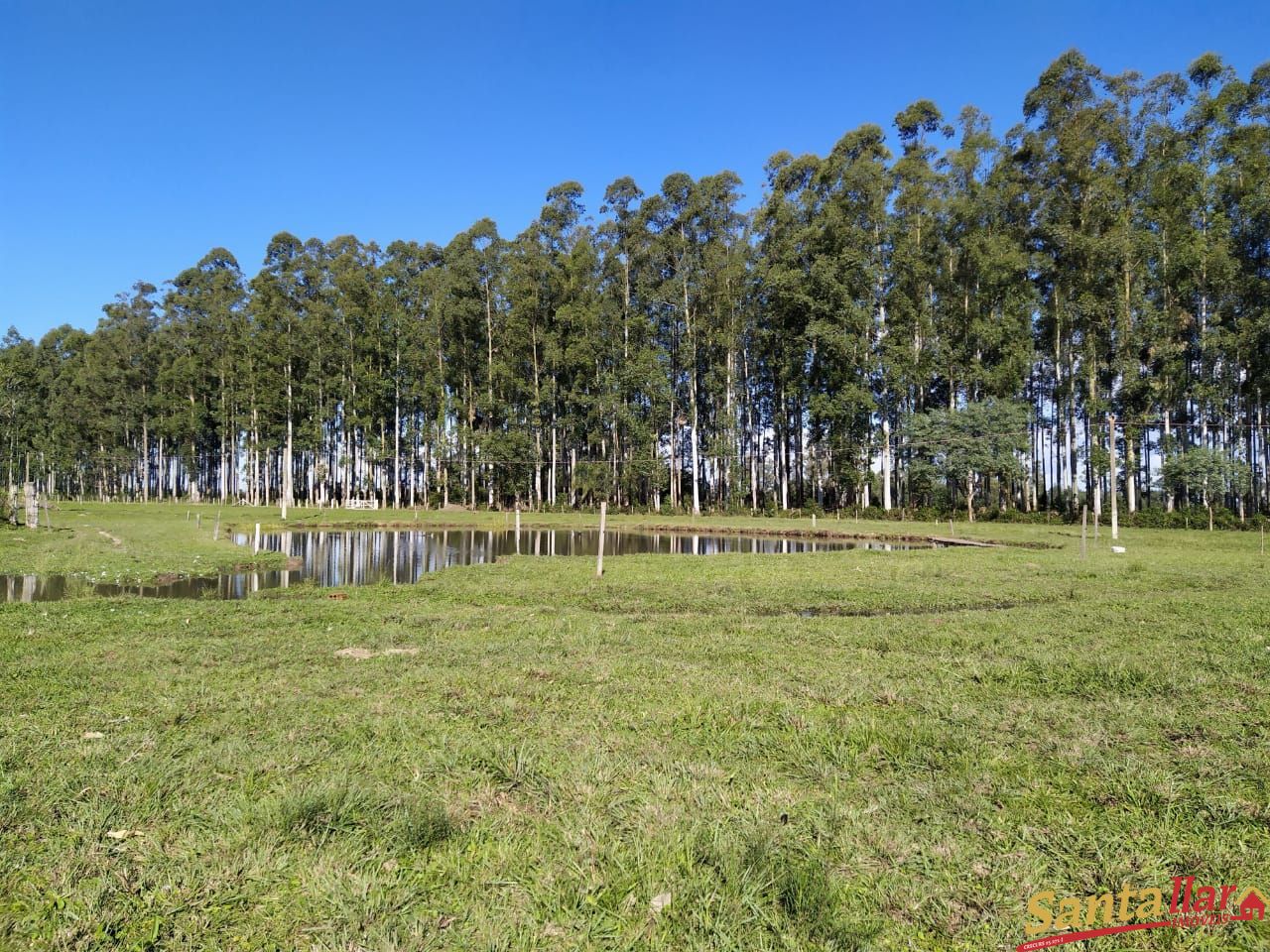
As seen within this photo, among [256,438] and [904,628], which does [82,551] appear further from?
[256,438]

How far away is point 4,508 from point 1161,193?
208ft

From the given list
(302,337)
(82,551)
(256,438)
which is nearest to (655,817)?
(82,551)

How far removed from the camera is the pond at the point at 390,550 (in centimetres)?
1520

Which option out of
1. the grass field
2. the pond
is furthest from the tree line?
the grass field

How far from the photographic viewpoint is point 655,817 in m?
3.80

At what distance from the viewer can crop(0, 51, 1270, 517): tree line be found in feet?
124

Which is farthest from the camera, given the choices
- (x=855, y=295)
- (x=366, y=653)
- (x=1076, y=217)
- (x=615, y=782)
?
(x=855, y=295)

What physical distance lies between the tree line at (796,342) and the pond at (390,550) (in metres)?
16.0

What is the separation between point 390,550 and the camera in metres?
27.4

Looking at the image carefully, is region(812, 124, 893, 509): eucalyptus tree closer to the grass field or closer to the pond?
the pond

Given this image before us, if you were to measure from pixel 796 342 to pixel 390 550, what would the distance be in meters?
34.5

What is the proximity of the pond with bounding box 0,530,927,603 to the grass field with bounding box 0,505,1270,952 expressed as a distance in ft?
22.1

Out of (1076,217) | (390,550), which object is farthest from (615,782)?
(1076,217)

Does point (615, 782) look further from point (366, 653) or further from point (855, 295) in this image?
Result: point (855, 295)
